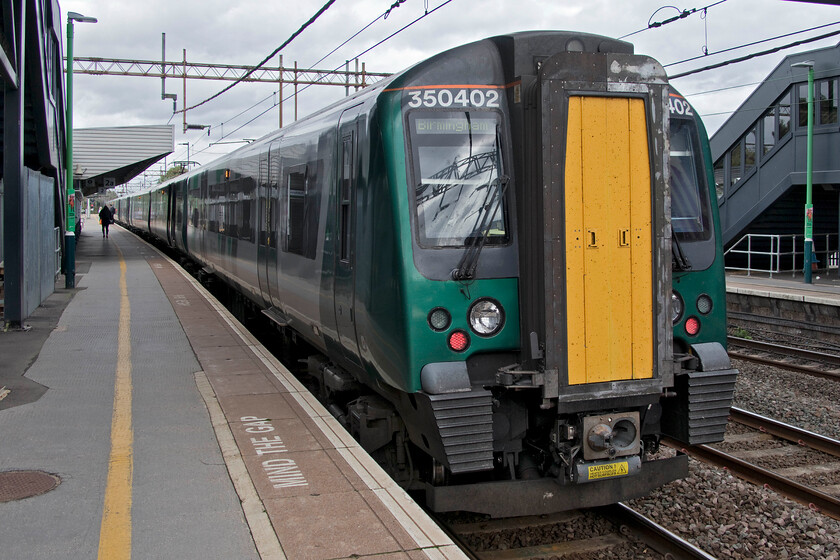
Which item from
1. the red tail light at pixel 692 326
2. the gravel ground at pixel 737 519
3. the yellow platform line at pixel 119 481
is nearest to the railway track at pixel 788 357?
the gravel ground at pixel 737 519

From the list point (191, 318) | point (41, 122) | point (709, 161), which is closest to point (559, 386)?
point (709, 161)

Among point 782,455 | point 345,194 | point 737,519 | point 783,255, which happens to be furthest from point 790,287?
point 345,194

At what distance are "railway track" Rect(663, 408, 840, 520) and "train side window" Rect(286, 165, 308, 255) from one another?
13.3ft

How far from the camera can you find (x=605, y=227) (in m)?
5.21

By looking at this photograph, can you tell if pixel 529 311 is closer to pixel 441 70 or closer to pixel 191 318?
pixel 441 70

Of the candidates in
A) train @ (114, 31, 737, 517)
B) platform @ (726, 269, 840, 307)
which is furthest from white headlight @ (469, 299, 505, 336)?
platform @ (726, 269, 840, 307)

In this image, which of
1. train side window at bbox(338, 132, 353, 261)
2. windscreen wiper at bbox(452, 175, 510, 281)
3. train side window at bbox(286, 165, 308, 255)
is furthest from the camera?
train side window at bbox(286, 165, 308, 255)

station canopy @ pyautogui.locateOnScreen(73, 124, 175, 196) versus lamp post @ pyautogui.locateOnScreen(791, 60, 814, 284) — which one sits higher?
station canopy @ pyautogui.locateOnScreen(73, 124, 175, 196)

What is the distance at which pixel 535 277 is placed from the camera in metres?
5.22

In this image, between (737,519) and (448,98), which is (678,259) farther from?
(737,519)

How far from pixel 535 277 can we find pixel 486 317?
0.42 metres

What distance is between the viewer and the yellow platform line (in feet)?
14.3

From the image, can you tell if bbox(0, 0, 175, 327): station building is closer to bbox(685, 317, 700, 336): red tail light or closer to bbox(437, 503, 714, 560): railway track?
bbox(437, 503, 714, 560): railway track

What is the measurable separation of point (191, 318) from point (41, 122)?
22.7ft
